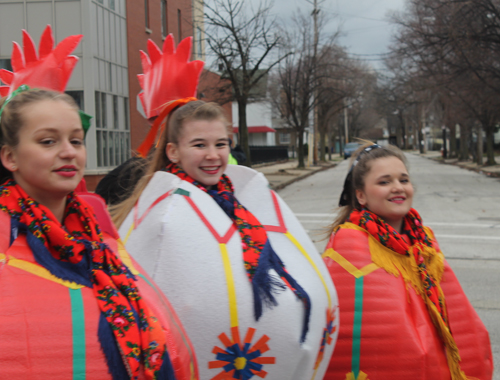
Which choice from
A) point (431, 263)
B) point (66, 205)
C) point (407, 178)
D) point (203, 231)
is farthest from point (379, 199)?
point (66, 205)

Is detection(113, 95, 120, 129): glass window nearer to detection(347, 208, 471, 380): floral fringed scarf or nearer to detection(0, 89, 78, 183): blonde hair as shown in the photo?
detection(347, 208, 471, 380): floral fringed scarf

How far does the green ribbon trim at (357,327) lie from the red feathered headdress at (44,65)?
1658mm

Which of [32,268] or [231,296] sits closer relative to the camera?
[32,268]

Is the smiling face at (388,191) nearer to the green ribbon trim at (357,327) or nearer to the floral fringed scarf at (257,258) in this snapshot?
the green ribbon trim at (357,327)

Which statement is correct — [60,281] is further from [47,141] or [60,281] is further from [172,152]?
[172,152]

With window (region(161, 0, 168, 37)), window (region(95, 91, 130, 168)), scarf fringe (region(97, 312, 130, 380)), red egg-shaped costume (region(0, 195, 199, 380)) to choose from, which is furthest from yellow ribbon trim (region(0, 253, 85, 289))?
window (region(161, 0, 168, 37))

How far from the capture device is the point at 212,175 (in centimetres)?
260

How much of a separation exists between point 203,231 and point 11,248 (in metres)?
0.80

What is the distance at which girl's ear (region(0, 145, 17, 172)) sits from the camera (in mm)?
1803

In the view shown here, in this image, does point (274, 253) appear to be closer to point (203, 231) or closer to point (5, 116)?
point (203, 231)

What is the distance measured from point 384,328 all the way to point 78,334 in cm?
155

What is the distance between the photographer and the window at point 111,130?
15.6 metres

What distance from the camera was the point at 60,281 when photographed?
169 cm

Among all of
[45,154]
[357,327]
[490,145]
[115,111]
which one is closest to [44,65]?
[45,154]
